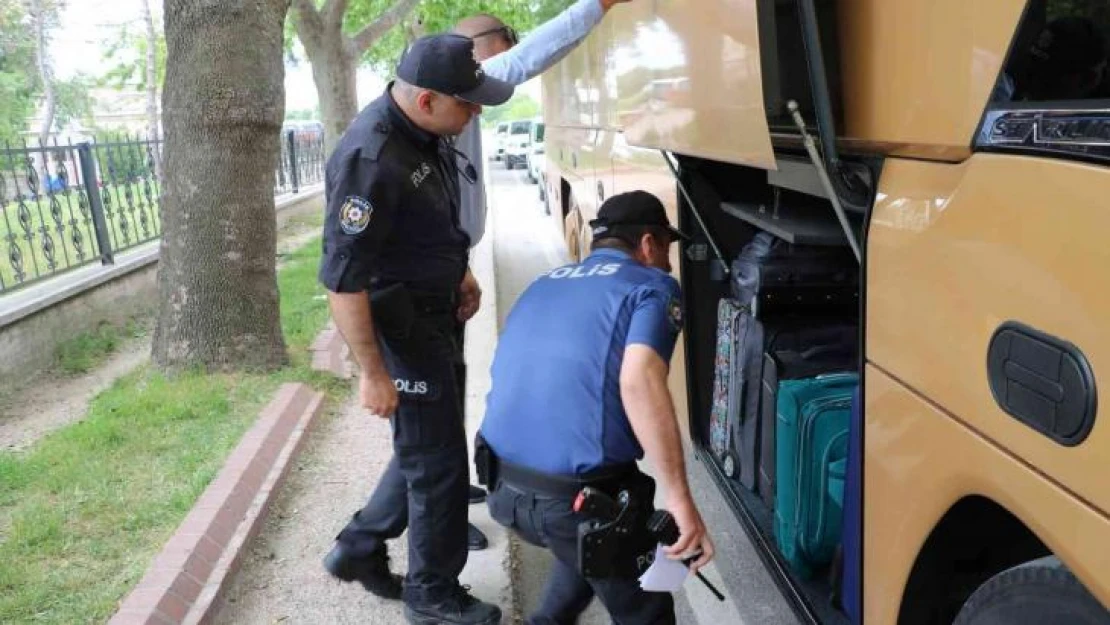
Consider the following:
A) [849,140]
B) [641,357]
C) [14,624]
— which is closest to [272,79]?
[14,624]

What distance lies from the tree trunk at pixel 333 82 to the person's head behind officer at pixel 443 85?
35.0 feet

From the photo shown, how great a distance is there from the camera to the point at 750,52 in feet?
5.85

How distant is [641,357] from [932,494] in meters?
0.72

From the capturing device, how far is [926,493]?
1.42 metres

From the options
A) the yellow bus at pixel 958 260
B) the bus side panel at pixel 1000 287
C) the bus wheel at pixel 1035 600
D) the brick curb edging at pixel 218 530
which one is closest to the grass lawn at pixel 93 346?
the brick curb edging at pixel 218 530

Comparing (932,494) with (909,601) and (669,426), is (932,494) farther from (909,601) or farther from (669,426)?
(669,426)

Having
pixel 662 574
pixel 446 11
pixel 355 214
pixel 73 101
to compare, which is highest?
pixel 73 101

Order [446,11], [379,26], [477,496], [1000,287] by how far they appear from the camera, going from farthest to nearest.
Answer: [446,11], [379,26], [477,496], [1000,287]

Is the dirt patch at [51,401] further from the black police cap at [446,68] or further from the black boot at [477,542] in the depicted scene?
the black police cap at [446,68]

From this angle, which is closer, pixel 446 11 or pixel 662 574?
pixel 662 574

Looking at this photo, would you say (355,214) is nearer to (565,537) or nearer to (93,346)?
(565,537)

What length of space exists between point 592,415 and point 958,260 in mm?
995

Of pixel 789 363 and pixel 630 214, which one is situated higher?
pixel 630 214

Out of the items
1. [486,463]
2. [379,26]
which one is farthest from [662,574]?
[379,26]
